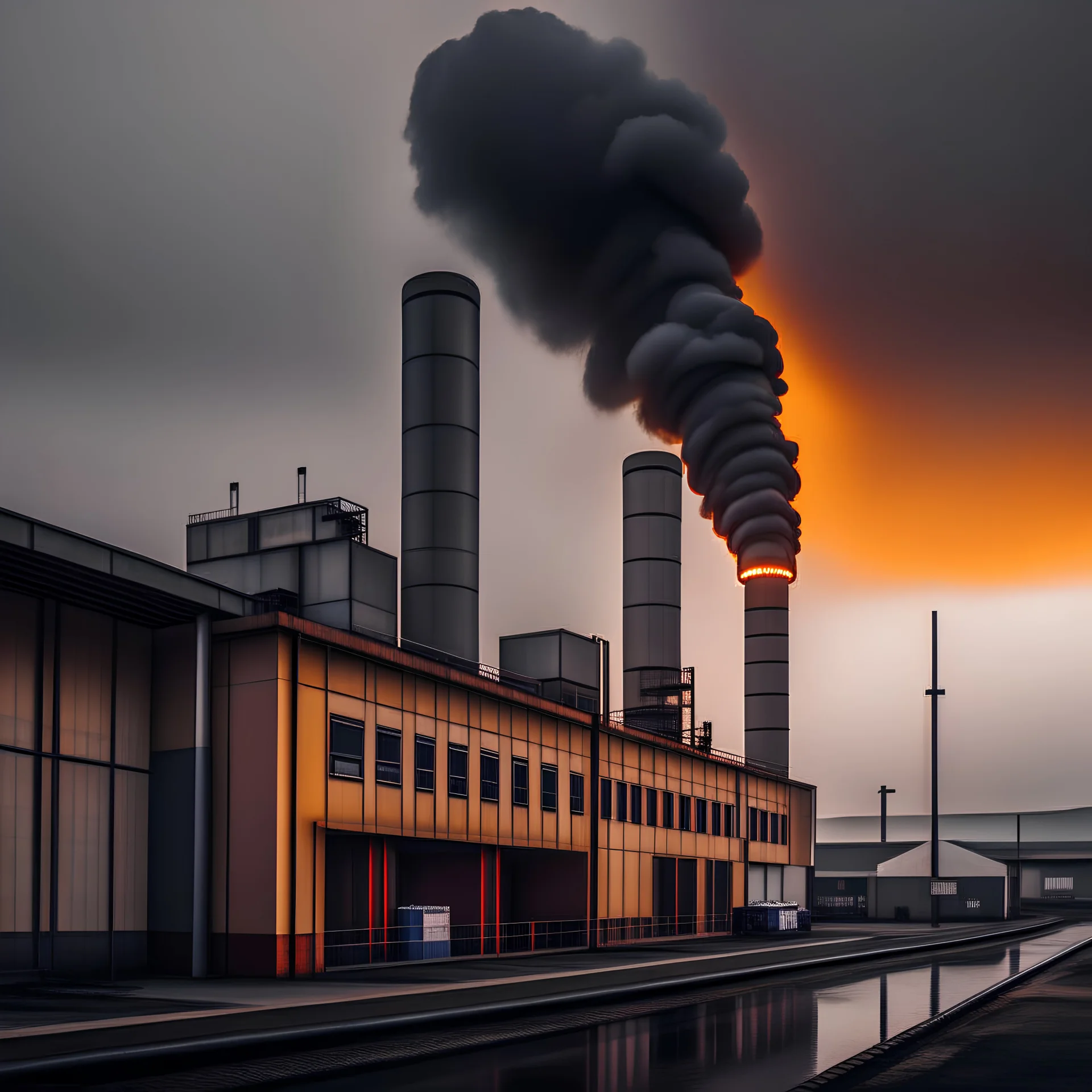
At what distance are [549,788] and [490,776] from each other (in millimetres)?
4300

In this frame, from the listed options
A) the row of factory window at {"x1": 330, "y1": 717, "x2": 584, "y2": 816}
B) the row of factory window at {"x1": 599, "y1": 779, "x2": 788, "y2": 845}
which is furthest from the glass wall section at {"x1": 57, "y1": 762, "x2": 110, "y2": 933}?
the row of factory window at {"x1": 599, "y1": 779, "x2": 788, "y2": 845}

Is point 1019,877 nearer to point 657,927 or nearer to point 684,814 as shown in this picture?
point 684,814

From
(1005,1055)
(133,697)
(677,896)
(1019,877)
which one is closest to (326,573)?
(133,697)

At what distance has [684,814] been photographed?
175 ft

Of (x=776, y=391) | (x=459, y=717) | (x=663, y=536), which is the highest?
(x=776, y=391)

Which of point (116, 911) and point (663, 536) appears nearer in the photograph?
point (116, 911)

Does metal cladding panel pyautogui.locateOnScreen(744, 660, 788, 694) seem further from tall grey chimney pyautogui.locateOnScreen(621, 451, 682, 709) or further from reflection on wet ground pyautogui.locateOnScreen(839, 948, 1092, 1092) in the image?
reflection on wet ground pyautogui.locateOnScreen(839, 948, 1092, 1092)

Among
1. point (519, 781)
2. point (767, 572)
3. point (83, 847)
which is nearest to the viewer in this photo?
point (83, 847)

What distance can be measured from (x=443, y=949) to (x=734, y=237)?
3632cm

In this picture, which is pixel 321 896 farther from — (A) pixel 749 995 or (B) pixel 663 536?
(B) pixel 663 536

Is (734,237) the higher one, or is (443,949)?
(734,237)

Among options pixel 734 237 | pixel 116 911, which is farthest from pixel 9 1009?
pixel 734 237

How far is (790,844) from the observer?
67.8m

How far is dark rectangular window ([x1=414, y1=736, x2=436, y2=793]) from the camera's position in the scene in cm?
3409
